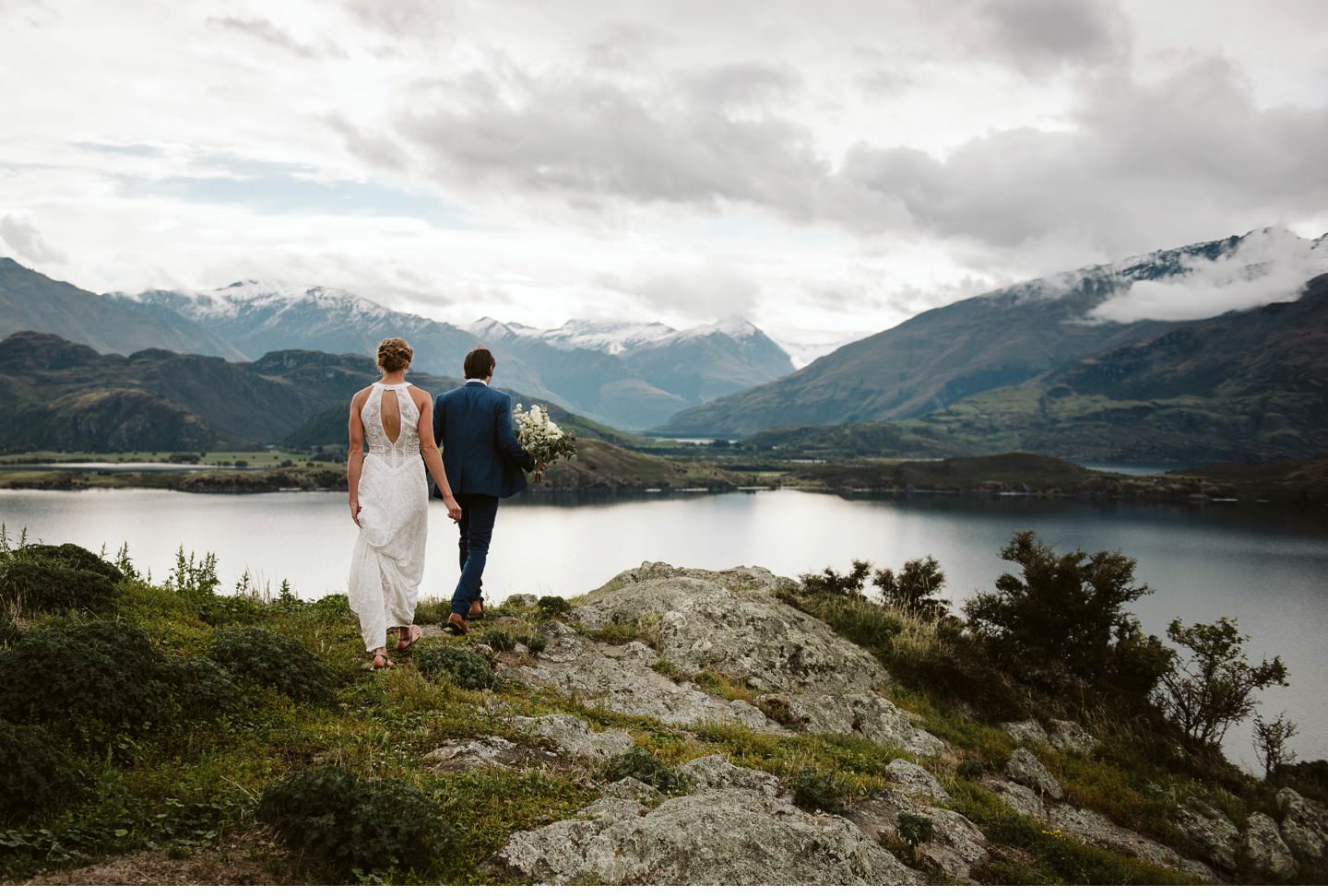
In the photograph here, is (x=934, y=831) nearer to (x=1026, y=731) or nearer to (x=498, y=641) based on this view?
(x=498, y=641)

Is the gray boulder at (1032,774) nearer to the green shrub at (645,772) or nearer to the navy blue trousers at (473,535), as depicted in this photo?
the green shrub at (645,772)

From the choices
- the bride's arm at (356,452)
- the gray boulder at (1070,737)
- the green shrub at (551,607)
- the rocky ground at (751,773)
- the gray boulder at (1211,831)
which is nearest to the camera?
the rocky ground at (751,773)

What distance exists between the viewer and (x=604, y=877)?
554 cm

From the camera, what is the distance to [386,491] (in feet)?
32.2

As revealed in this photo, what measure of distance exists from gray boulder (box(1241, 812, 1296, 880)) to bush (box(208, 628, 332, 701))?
14.0 m

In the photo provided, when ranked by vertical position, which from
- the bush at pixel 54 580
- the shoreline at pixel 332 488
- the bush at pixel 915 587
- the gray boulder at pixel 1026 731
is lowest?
the shoreline at pixel 332 488

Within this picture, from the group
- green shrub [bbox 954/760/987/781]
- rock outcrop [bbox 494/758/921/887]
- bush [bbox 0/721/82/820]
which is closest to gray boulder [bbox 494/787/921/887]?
rock outcrop [bbox 494/758/921/887]

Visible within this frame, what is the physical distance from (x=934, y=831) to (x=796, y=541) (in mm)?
104850

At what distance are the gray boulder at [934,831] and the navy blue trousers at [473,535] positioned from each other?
679 centimetres

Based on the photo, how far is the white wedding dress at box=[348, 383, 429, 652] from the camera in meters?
9.73

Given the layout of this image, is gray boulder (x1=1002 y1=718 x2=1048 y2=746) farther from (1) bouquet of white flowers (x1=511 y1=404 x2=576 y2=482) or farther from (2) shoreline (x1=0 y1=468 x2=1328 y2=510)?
(2) shoreline (x1=0 y1=468 x2=1328 y2=510)

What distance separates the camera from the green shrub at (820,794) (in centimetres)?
765

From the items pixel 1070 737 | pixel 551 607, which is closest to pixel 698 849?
pixel 551 607

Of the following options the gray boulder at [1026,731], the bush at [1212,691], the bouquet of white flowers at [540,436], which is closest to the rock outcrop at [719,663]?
the gray boulder at [1026,731]
